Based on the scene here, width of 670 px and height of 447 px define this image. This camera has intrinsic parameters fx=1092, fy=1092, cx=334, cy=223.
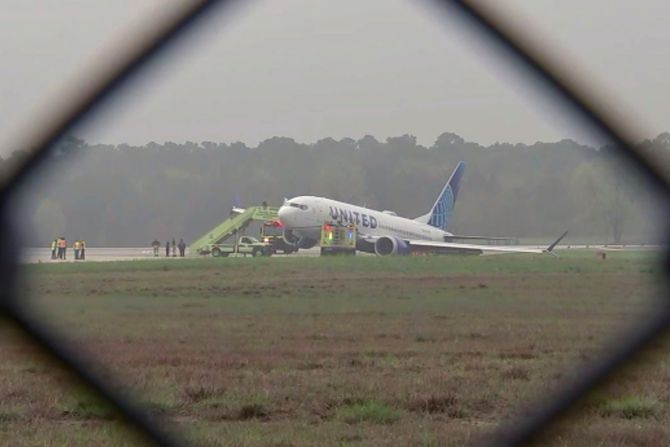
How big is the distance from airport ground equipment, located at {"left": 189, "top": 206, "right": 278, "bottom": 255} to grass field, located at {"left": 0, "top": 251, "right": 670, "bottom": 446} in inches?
752

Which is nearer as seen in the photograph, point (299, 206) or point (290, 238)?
point (299, 206)

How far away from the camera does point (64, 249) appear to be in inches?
1070

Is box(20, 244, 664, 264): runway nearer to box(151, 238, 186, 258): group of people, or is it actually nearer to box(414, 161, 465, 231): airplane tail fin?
box(151, 238, 186, 258): group of people

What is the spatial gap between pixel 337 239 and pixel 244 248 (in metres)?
3.81

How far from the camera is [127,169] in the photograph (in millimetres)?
31031

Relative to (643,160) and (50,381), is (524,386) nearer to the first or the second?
(50,381)

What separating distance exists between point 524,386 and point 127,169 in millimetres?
25653

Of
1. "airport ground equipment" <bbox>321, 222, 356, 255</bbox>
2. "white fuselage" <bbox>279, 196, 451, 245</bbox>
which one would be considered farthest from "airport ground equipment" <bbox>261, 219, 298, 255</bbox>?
"airport ground equipment" <bbox>321, 222, 356, 255</bbox>

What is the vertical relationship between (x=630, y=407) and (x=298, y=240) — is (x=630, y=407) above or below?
below

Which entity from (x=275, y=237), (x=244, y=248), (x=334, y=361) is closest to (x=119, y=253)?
(x=244, y=248)

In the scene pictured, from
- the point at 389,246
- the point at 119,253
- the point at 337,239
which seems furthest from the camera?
the point at 389,246

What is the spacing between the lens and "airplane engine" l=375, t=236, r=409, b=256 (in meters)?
36.5

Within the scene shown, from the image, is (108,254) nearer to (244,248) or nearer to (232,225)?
(244,248)

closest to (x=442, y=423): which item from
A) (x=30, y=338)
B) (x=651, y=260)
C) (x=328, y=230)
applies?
(x=30, y=338)
